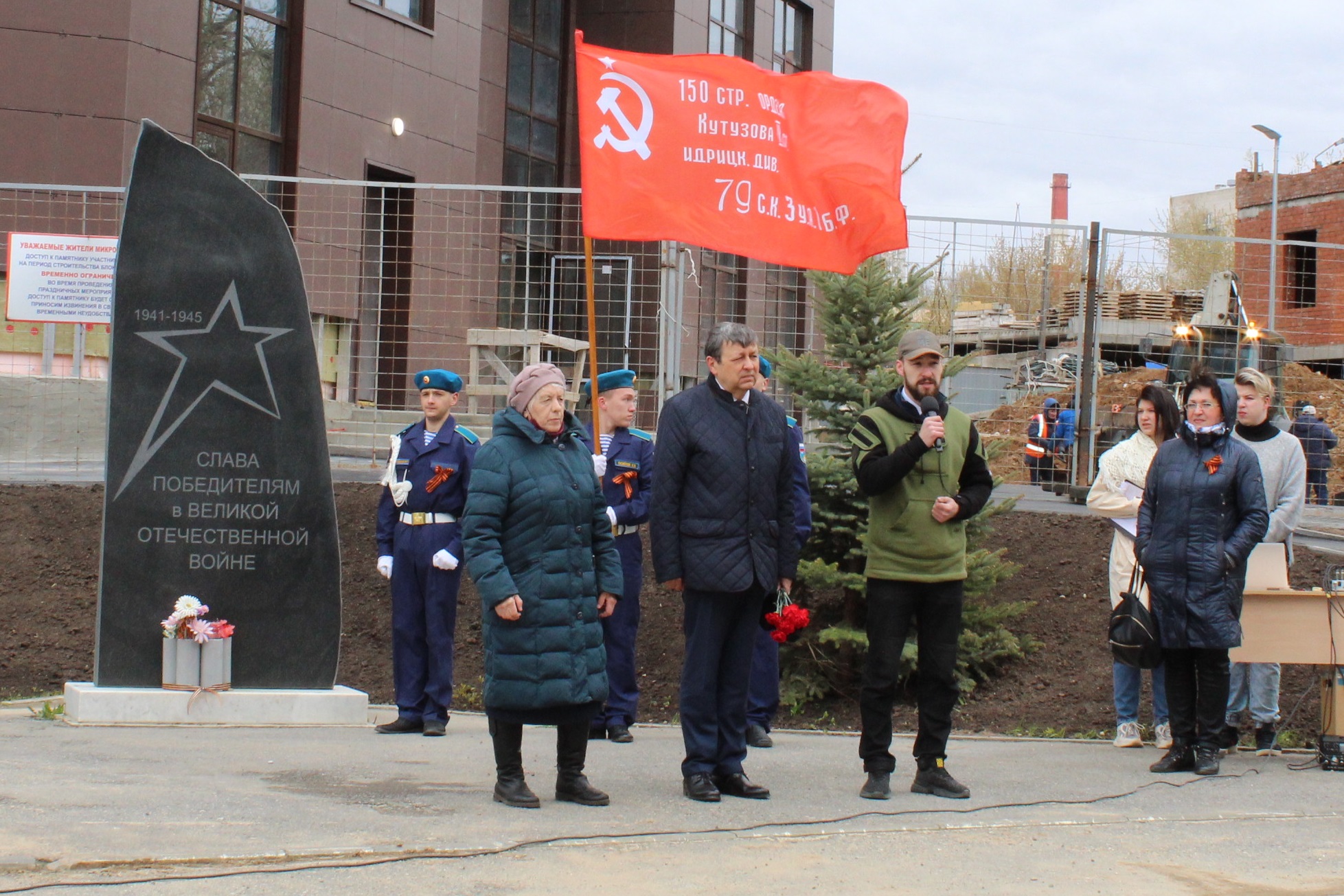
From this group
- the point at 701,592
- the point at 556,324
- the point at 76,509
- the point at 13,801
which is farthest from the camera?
the point at 556,324

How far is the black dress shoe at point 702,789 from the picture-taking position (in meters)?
6.08

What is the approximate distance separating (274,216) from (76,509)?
4599mm

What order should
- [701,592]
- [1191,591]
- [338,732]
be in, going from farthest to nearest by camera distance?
1. [338,732]
2. [1191,591]
3. [701,592]

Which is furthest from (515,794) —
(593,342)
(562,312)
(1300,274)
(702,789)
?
(1300,274)

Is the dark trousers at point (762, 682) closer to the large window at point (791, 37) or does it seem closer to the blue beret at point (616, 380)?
the blue beret at point (616, 380)

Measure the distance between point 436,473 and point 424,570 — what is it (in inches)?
20.7

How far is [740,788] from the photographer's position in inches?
245

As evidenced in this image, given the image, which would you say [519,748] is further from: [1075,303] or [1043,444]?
[1075,303]

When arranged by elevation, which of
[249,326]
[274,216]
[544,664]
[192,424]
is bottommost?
[544,664]

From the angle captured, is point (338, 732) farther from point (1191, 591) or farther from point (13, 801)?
point (1191, 591)

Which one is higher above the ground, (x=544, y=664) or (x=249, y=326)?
(x=249, y=326)

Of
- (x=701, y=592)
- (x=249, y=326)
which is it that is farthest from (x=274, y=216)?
(x=701, y=592)

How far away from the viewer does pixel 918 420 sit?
6.36 metres

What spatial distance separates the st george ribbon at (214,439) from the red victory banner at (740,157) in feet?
6.34
